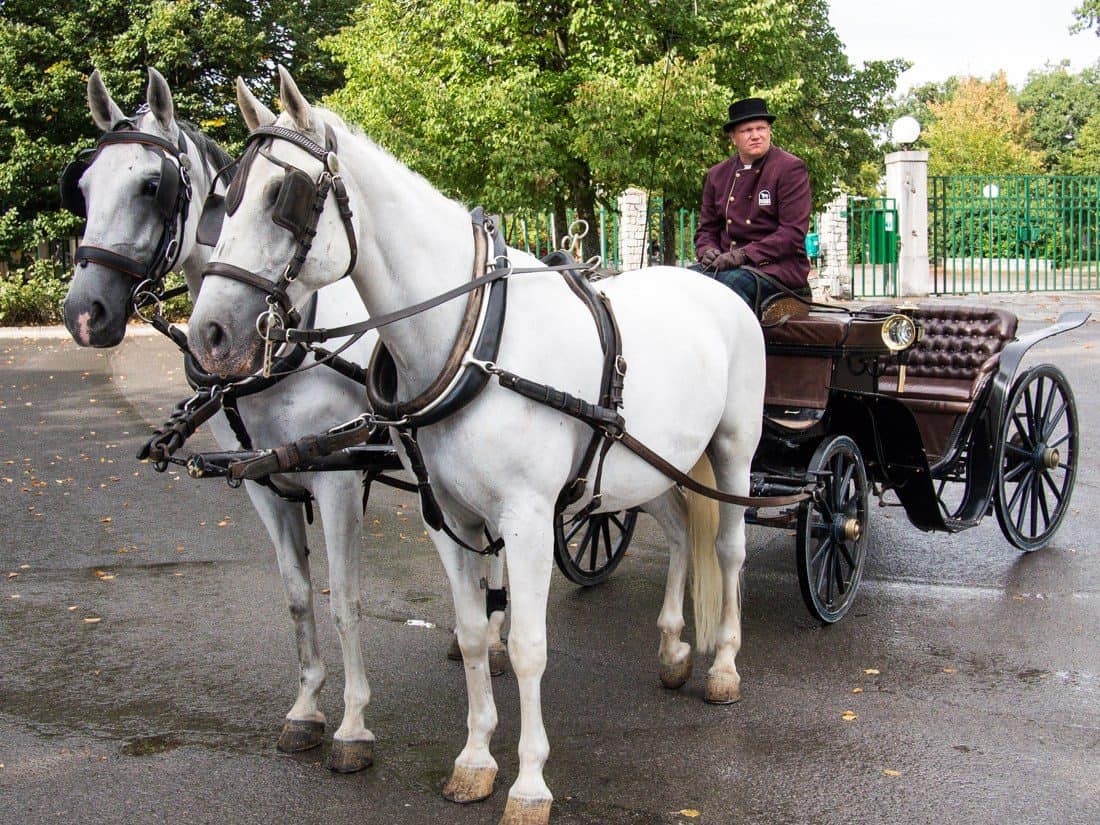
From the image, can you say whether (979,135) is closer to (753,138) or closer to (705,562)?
(753,138)

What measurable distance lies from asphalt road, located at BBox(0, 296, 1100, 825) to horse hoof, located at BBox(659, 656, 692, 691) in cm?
7

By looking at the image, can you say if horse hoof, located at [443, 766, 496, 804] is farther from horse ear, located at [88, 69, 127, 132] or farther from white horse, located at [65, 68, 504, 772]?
horse ear, located at [88, 69, 127, 132]

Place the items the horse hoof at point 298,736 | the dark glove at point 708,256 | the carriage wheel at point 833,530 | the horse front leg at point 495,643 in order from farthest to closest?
1. the dark glove at point 708,256
2. the carriage wheel at point 833,530
3. the horse front leg at point 495,643
4. the horse hoof at point 298,736

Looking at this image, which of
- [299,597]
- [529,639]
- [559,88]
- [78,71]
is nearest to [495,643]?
[299,597]

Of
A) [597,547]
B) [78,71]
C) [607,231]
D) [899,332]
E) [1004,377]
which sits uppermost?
[78,71]

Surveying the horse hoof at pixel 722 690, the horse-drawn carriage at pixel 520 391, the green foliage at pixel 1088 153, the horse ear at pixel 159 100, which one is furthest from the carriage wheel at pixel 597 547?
the green foliage at pixel 1088 153

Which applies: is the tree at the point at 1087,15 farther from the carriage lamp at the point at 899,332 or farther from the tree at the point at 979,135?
the carriage lamp at the point at 899,332

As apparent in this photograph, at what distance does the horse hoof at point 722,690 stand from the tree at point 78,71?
1016 inches

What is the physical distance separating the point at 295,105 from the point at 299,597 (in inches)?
81.1

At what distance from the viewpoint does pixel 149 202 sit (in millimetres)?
4023

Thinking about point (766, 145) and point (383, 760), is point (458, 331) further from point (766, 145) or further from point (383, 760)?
point (766, 145)

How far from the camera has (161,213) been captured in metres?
4.03

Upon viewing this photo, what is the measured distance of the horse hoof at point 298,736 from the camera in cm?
434

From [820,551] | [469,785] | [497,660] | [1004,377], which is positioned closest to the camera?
[469,785]
